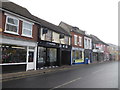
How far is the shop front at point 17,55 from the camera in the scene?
37.1ft

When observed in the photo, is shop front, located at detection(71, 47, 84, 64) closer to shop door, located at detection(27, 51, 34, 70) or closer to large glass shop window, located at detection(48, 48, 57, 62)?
large glass shop window, located at detection(48, 48, 57, 62)

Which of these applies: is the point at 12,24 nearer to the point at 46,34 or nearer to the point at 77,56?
the point at 46,34

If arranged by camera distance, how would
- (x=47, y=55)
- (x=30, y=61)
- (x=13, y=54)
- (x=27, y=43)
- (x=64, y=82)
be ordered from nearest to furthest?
(x=64, y=82) → (x=13, y=54) → (x=27, y=43) → (x=30, y=61) → (x=47, y=55)

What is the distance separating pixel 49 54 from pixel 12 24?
782 cm

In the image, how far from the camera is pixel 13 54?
40.4 ft

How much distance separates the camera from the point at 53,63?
18.7m

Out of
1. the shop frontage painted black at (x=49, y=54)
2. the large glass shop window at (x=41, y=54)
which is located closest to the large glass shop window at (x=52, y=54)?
the shop frontage painted black at (x=49, y=54)

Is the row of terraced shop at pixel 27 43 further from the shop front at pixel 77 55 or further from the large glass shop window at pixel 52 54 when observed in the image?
the shop front at pixel 77 55

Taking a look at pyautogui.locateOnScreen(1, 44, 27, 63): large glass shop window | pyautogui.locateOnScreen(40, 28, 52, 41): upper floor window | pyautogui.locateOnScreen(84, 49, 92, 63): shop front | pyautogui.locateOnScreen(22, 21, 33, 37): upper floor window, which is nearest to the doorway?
pyautogui.locateOnScreen(1, 44, 27, 63): large glass shop window

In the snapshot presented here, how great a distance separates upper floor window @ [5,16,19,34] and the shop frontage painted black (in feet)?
13.2

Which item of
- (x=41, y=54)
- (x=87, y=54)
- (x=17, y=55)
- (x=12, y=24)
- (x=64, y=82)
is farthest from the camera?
(x=87, y=54)

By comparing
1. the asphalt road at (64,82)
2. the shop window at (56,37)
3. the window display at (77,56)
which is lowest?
the asphalt road at (64,82)

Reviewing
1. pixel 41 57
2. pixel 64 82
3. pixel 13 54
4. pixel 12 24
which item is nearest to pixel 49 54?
pixel 41 57

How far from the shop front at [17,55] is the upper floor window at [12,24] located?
118 centimetres
